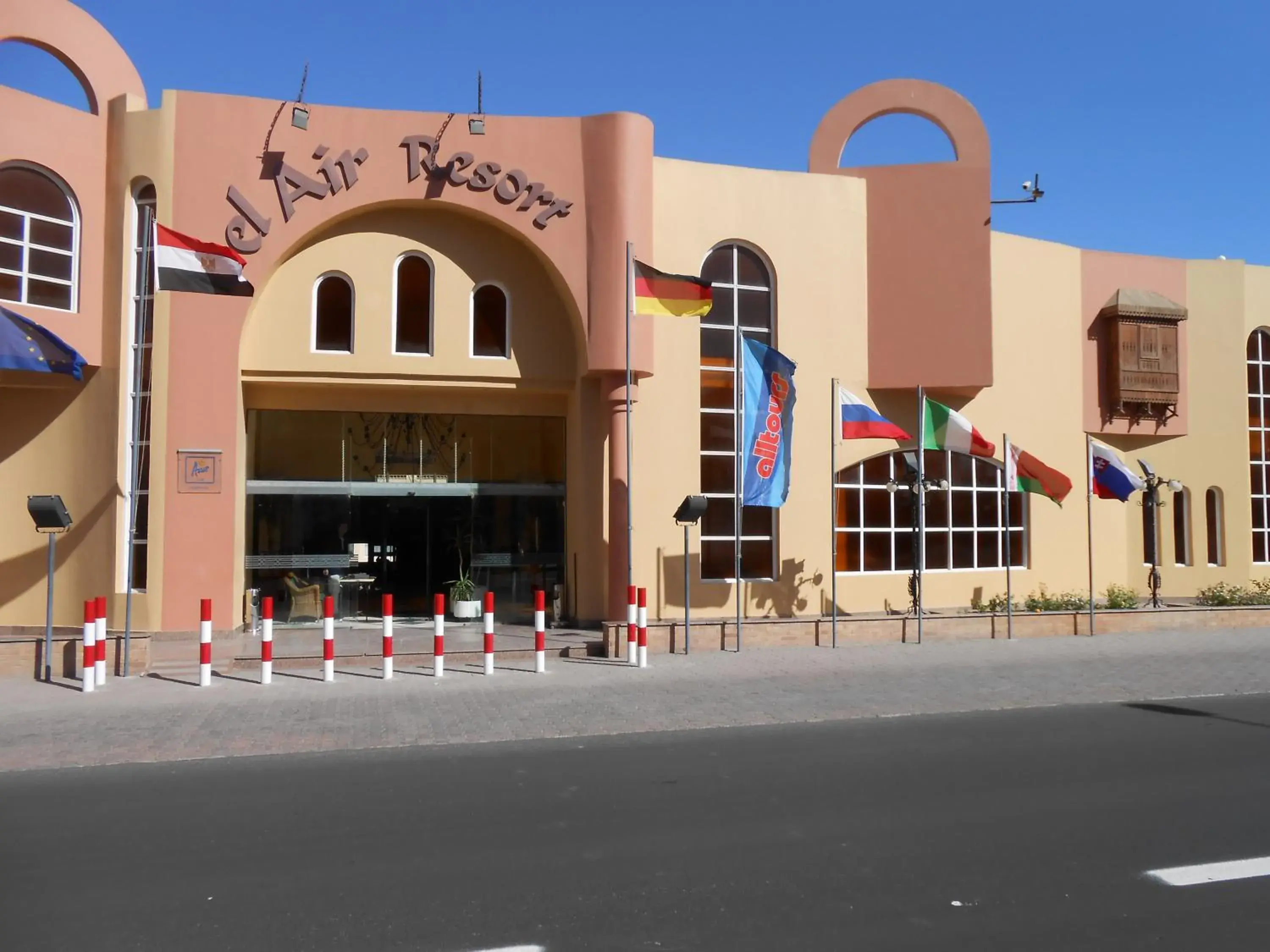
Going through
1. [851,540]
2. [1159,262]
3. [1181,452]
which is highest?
[1159,262]

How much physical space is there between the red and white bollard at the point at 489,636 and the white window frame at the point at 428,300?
5.30 m

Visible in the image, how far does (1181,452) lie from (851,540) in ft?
27.5

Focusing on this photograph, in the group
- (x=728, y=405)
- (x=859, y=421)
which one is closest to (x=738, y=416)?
(x=728, y=405)

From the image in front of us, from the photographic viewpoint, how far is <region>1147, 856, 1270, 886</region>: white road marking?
5.79 m

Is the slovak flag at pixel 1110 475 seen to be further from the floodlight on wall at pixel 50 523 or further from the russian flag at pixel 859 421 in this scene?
the floodlight on wall at pixel 50 523

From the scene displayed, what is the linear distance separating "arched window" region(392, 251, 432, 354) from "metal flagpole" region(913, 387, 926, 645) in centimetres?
775

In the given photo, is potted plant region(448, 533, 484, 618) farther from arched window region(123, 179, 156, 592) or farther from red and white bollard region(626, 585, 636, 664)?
arched window region(123, 179, 156, 592)

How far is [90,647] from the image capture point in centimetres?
1221

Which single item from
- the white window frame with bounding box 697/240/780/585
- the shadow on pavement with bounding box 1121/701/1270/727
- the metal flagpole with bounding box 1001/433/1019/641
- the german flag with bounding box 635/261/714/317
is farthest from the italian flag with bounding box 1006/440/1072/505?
the shadow on pavement with bounding box 1121/701/1270/727

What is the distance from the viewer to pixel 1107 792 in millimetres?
7746

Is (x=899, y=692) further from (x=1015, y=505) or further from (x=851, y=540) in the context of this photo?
(x=1015, y=505)

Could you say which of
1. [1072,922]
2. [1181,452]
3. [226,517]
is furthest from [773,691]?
[1181,452]

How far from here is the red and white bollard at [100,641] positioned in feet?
40.8

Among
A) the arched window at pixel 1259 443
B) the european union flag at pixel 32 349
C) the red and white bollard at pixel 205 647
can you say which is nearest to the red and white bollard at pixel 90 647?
the red and white bollard at pixel 205 647
